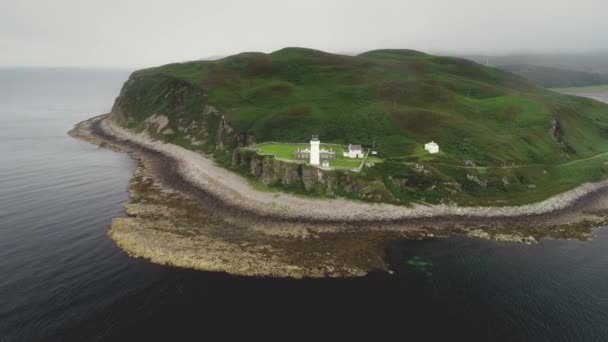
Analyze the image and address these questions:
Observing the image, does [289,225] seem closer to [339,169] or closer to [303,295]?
[339,169]

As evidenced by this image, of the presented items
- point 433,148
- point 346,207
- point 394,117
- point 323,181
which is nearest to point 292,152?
point 323,181

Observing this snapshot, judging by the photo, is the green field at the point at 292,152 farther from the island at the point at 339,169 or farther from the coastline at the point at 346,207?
the coastline at the point at 346,207

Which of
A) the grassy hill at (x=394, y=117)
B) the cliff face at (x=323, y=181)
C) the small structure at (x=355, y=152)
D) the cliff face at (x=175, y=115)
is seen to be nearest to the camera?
the cliff face at (x=323, y=181)

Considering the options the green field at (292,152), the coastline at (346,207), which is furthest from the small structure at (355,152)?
the coastline at (346,207)

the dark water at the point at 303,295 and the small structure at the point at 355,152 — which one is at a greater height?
the small structure at the point at 355,152

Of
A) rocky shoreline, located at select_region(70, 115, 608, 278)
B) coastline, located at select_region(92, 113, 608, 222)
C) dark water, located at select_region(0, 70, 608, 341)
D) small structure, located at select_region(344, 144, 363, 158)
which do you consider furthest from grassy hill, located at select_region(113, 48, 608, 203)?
dark water, located at select_region(0, 70, 608, 341)

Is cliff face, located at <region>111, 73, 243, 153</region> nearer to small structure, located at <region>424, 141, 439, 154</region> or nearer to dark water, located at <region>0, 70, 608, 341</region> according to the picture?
small structure, located at <region>424, 141, 439, 154</region>
